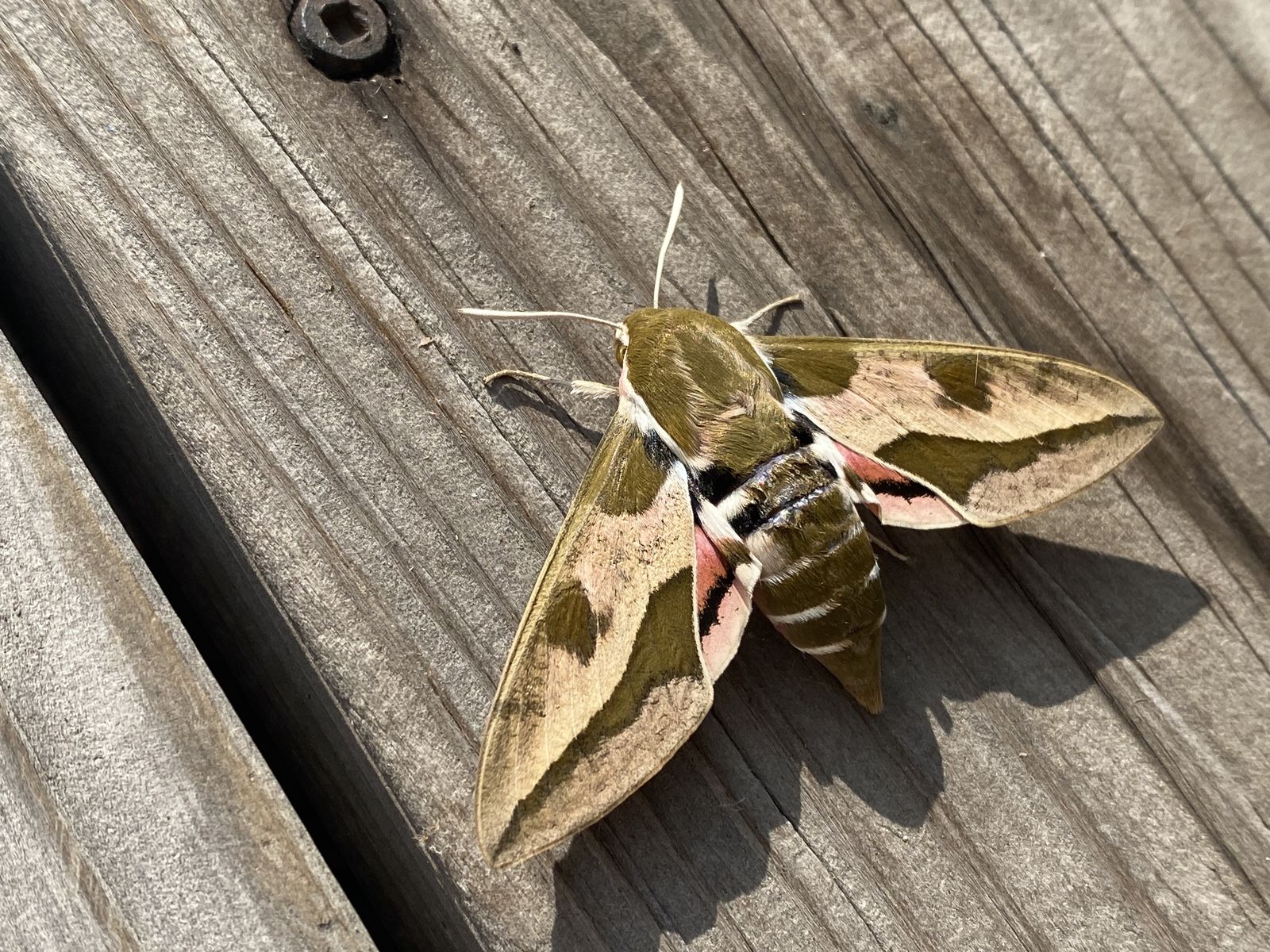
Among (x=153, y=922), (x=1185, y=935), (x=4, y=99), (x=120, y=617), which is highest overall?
(x=4, y=99)

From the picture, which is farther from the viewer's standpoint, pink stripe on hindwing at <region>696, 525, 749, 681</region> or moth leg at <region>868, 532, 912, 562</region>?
moth leg at <region>868, 532, 912, 562</region>

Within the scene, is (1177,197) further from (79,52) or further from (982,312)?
(79,52)

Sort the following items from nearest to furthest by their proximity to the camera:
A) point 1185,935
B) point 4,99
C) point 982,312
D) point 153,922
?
point 153,922 → point 4,99 → point 1185,935 → point 982,312

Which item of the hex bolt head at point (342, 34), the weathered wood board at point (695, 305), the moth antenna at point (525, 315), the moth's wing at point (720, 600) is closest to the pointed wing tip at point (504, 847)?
the weathered wood board at point (695, 305)

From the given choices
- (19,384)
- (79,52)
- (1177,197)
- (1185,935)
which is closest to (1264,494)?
(1177,197)

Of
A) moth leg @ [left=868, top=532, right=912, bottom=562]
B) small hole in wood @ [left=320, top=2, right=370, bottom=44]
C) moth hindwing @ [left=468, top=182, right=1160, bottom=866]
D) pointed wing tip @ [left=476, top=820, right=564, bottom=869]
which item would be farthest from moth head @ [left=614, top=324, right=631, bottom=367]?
pointed wing tip @ [left=476, top=820, right=564, bottom=869]

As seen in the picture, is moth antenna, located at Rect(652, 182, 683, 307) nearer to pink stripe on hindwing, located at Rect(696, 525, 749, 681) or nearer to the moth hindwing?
the moth hindwing

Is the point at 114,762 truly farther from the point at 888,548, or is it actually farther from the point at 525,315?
the point at 888,548
